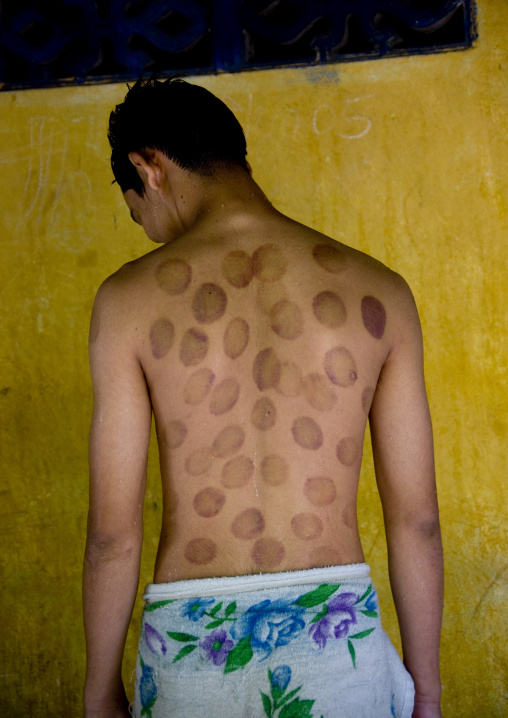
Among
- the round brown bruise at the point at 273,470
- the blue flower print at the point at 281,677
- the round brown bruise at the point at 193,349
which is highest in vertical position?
the round brown bruise at the point at 193,349

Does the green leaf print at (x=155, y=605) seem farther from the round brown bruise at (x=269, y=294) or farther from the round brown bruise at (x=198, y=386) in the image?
the round brown bruise at (x=269, y=294)

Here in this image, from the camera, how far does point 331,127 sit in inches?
102

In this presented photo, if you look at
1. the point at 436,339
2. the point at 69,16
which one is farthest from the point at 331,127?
the point at 69,16

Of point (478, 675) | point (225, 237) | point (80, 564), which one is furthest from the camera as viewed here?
point (80, 564)

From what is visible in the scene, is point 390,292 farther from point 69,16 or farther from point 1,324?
point 69,16

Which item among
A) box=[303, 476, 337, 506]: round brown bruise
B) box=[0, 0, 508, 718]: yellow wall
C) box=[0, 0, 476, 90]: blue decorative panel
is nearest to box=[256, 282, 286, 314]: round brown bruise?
box=[303, 476, 337, 506]: round brown bruise

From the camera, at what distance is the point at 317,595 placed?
1.25 m

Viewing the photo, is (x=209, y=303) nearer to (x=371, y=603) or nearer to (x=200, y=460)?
(x=200, y=460)

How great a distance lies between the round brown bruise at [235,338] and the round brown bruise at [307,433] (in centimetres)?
18

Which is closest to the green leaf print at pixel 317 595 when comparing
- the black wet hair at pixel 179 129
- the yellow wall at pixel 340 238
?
the black wet hair at pixel 179 129

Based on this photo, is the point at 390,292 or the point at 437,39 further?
the point at 437,39

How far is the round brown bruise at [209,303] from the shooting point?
4.41 feet

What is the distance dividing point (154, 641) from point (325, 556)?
36cm

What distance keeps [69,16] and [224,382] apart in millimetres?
2087
